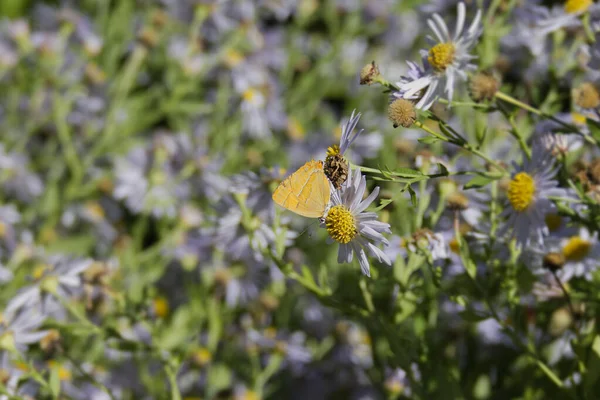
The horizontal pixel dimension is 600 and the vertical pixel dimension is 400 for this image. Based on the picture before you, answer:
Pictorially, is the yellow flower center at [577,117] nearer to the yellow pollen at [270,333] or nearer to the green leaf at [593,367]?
the green leaf at [593,367]

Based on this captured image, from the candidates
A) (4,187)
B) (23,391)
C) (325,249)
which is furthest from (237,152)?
(23,391)

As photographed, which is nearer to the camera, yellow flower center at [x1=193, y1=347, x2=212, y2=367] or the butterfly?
the butterfly

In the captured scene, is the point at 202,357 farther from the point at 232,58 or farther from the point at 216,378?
the point at 232,58

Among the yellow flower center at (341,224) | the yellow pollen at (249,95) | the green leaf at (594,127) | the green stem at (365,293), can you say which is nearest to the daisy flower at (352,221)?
the yellow flower center at (341,224)

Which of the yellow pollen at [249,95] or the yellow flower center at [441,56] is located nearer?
the yellow flower center at [441,56]

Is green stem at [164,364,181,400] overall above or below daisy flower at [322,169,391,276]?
below

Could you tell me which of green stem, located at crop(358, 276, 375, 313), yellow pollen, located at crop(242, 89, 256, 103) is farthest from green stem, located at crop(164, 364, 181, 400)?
yellow pollen, located at crop(242, 89, 256, 103)

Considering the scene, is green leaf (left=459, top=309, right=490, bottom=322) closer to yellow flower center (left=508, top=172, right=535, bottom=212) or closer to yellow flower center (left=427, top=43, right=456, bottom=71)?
yellow flower center (left=508, top=172, right=535, bottom=212)
